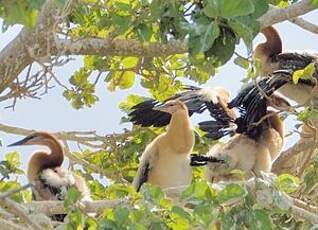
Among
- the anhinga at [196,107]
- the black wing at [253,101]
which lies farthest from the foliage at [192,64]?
the black wing at [253,101]

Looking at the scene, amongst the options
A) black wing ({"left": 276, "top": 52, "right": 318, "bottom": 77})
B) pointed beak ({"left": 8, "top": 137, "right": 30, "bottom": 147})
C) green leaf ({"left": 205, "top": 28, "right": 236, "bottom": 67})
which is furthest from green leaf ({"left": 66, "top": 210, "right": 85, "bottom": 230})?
black wing ({"left": 276, "top": 52, "right": 318, "bottom": 77})

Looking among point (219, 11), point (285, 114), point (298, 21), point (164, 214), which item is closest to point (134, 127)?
point (285, 114)

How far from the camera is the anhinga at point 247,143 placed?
491cm

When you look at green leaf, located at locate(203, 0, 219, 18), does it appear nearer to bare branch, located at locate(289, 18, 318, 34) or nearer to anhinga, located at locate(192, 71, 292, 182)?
bare branch, located at locate(289, 18, 318, 34)

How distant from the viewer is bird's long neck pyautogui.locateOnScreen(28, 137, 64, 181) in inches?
196

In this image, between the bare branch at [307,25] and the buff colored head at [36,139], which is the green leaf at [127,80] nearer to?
the buff colored head at [36,139]

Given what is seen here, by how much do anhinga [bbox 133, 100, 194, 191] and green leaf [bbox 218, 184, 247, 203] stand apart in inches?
66.4

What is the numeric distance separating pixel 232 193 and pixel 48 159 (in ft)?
6.75

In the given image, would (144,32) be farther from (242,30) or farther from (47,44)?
(242,30)

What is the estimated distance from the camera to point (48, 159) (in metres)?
5.01

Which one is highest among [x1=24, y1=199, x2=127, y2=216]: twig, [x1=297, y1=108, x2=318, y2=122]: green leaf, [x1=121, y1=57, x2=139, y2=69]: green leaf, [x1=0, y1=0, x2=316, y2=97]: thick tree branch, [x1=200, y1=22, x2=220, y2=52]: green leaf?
[x1=0, y1=0, x2=316, y2=97]: thick tree branch

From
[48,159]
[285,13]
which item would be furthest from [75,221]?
[48,159]

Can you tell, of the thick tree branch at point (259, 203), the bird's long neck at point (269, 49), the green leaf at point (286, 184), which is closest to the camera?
the thick tree branch at point (259, 203)

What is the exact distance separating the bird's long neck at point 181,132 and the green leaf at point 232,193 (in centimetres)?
172
